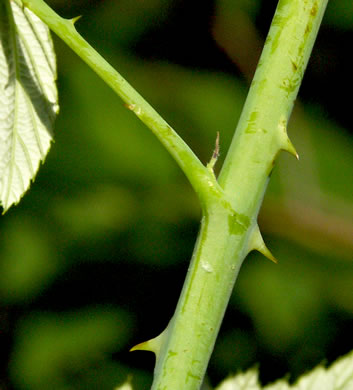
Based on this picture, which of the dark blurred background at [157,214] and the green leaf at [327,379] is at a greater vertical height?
the green leaf at [327,379]

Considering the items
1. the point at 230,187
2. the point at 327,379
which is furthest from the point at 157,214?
the point at 230,187

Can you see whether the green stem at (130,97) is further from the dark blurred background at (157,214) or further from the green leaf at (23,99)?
the dark blurred background at (157,214)

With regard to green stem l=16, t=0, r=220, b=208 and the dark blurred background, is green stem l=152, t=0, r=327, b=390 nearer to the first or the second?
green stem l=16, t=0, r=220, b=208

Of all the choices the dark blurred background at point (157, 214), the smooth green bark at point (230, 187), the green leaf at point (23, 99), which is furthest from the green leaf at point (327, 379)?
the dark blurred background at point (157, 214)

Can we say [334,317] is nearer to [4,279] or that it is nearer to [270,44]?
[4,279]

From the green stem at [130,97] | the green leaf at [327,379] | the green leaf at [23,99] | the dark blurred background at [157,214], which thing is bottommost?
the dark blurred background at [157,214]

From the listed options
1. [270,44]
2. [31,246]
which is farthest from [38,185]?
[270,44]

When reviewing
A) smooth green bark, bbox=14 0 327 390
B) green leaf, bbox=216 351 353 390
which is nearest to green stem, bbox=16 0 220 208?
smooth green bark, bbox=14 0 327 390
